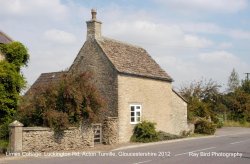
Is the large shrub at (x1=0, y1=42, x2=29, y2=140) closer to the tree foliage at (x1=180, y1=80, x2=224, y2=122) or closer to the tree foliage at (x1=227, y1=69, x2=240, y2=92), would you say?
the tree foliage at (x1=180, y1=80, x2=224, y2=122)

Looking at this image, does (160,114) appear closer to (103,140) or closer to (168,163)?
(103,140)

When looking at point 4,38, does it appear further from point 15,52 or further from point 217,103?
point 217,103

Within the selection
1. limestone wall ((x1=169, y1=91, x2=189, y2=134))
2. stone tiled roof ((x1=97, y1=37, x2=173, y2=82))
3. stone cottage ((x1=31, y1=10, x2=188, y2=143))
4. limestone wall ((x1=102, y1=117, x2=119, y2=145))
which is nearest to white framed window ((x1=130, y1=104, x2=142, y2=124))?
stone cottage ((x1=31, y1=10, x2=188, y2=143))

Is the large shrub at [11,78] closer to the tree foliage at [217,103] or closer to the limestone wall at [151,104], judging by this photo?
the limestone wall at [151,104]

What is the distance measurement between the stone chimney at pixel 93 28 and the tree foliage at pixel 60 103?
275 inches

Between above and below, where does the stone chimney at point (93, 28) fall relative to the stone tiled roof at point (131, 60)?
above

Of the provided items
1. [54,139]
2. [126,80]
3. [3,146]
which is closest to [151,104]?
[126,80]

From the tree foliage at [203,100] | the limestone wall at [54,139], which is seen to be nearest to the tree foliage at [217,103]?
the tree foliage at [203,100]

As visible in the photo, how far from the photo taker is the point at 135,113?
103ft

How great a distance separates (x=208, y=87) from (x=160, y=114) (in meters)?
19.7

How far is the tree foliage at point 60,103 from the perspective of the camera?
934 inches

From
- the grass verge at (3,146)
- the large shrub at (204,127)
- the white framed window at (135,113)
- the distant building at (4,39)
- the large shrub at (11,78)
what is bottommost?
the grass verge at (3,146)

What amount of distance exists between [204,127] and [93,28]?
1467cm

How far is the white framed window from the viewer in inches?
1221
